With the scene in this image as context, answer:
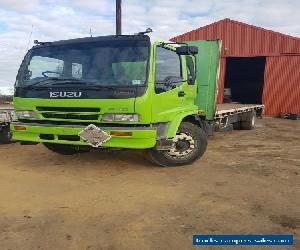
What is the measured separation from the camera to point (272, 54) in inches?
780

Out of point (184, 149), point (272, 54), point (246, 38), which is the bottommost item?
point (184, 149)

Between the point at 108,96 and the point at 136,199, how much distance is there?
172 centimetres

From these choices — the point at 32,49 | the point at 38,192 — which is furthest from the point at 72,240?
the point at 32,49

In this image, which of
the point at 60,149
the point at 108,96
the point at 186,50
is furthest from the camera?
the point at 60,149

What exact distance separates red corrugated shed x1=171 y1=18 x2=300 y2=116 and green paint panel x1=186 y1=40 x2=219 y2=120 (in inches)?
434

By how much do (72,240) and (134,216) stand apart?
93 centimetres

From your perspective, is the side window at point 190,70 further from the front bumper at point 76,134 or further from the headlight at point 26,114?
the headlight at point 26,114

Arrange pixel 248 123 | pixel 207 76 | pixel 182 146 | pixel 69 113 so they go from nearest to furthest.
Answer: pixel 69 113, pixel 182 146, pixel 207 76, pixel 248 123

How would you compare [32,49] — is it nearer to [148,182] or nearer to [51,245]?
[148,182]

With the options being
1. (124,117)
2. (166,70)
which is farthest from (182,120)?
(124,117)

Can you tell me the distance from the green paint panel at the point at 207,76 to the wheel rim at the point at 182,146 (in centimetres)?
124

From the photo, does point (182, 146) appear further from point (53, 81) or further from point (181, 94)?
point (53, 81)

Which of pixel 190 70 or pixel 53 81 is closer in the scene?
pixel 53 81

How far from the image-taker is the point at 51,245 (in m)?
3.82
